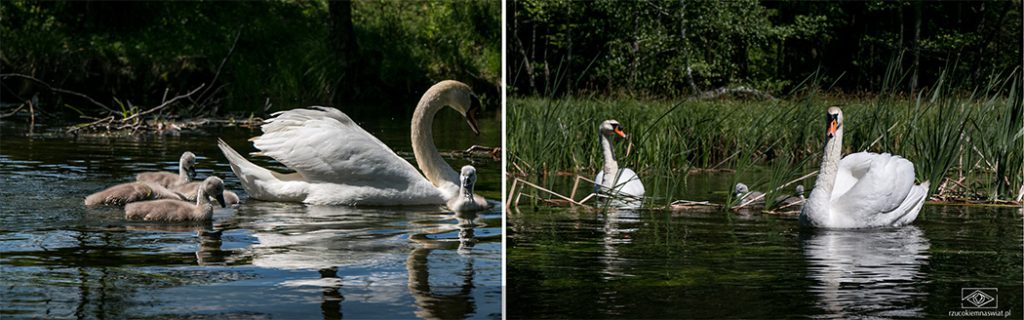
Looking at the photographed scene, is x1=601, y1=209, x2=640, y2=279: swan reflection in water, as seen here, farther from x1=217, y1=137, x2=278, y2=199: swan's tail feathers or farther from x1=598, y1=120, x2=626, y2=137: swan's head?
x1=217, y1=137, x2=278, y2=199: swan's tail feathers

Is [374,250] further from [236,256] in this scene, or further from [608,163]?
[608,163]

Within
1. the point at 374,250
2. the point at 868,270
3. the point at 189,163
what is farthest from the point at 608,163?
the point at 374,250

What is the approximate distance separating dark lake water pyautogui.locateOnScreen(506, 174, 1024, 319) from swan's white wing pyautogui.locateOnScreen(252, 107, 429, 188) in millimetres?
649

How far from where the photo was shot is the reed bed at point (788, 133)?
6.55 metres

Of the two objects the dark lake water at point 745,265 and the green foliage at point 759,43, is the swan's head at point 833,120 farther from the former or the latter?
the dark lake water at point 745,265

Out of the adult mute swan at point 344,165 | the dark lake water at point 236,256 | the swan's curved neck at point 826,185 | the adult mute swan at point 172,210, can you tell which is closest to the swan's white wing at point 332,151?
the adult mute swan at point 344,165

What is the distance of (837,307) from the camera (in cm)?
420

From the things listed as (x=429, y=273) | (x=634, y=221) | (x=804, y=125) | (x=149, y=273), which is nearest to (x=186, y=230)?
(x=149, y=273)

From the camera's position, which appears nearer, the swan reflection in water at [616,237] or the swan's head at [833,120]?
the swan reflection in water at [616,237]

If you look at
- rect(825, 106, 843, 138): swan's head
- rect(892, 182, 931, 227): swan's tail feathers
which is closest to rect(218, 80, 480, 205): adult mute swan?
rect(825, 106, 843, 138): swan's head

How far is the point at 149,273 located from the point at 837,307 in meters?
2.07

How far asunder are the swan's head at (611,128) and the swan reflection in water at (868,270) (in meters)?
1.55

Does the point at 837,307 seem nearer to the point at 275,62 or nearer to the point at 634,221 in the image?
the point at 634,221

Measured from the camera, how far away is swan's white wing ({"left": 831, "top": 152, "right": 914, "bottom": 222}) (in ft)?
21.5
